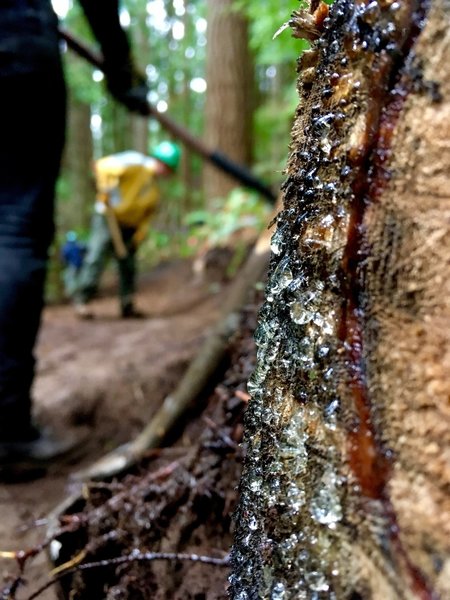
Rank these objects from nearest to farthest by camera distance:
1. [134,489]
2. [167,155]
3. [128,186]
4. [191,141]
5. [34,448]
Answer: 1. [134,489]
2. [34,448]
3. [191,141]
4. [128,186]
5. [167,155]

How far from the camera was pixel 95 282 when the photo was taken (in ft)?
21.7

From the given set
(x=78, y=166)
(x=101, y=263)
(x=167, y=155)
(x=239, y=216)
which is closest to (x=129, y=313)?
(x=101, y=263)

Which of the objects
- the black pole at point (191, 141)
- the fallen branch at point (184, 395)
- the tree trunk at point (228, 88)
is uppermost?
the tree trunk at point (228, 88)

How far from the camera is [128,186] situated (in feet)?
20.7

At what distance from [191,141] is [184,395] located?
3.17 meters

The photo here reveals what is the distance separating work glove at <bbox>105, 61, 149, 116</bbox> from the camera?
3.41 metres

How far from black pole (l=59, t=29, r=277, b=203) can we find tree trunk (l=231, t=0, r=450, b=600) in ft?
9.92

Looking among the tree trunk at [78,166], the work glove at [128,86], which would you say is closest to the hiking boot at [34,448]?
the work glove at [128,86]

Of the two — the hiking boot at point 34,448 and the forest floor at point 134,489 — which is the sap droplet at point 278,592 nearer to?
the forest floor at point 134,489

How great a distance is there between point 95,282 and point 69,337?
1938 mm

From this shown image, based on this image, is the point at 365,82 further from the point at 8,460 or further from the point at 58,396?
the point at 58,396

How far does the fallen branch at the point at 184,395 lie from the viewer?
1938mm

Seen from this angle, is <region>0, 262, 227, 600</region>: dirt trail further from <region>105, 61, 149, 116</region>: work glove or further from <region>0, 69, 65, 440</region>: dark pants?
<region>105, 61, 149, 116</region>: work glove

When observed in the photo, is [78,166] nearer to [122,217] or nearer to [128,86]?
[122,217]
